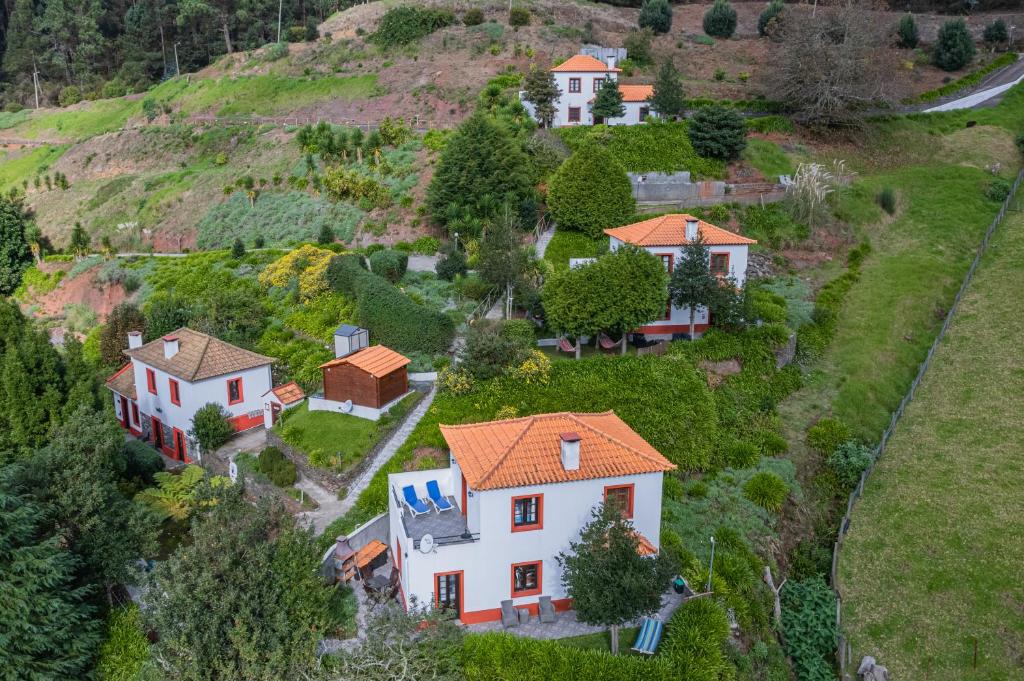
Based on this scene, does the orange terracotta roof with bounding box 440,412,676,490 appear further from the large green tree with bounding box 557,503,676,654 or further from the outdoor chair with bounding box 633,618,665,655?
the outdoor chair with bounding box 633,618,665,655

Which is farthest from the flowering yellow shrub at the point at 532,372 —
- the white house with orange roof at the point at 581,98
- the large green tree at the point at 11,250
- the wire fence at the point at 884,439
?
the large green tree at the point at 11,250

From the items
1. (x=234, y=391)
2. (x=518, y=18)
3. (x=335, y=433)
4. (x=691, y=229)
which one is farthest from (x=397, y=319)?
(x=518, y=18)

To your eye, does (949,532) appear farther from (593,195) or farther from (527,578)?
(593,195)

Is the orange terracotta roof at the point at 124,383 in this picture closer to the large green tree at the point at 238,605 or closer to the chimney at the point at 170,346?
the chimney at the point at 170,346

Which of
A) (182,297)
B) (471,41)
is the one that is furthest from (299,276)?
(471,41)

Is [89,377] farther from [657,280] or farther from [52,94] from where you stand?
[52,94]

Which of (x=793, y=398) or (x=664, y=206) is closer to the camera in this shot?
(x=793, y=398)
